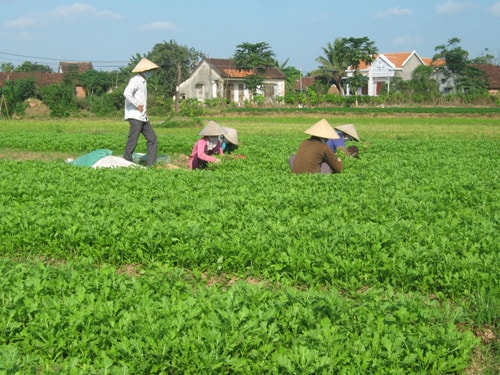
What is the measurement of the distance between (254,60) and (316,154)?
160 feet

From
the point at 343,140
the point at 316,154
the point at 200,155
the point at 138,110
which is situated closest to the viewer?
the point at 316,154

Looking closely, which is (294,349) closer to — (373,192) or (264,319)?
(264,319)

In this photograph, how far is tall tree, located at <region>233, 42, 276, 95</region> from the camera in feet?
187

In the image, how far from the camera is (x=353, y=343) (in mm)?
3609

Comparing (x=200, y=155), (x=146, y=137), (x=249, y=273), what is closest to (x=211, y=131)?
(x=200, y=155)

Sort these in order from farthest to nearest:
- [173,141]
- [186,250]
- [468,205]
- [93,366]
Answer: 1. [173,141]
2. [468,205]
3. [186,250]
4. [93,366]

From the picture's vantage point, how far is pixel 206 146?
1136 cm

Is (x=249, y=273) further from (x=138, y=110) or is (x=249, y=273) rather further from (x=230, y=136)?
(x=230, y=136)

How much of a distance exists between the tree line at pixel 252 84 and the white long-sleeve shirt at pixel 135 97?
78.2 ft

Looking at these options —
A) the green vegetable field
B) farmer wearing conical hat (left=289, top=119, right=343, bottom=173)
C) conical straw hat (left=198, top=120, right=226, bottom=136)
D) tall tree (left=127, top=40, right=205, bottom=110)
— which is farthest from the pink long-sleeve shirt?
tall tree (left=127, top=40, right=205, bottom=110)

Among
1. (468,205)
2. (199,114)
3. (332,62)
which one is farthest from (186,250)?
(332,62)

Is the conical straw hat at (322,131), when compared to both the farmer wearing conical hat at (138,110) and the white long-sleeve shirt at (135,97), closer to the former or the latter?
the farmer wearing conical hat at (138,110)

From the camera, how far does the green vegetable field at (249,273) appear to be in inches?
140

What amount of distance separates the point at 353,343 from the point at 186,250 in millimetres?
2318
